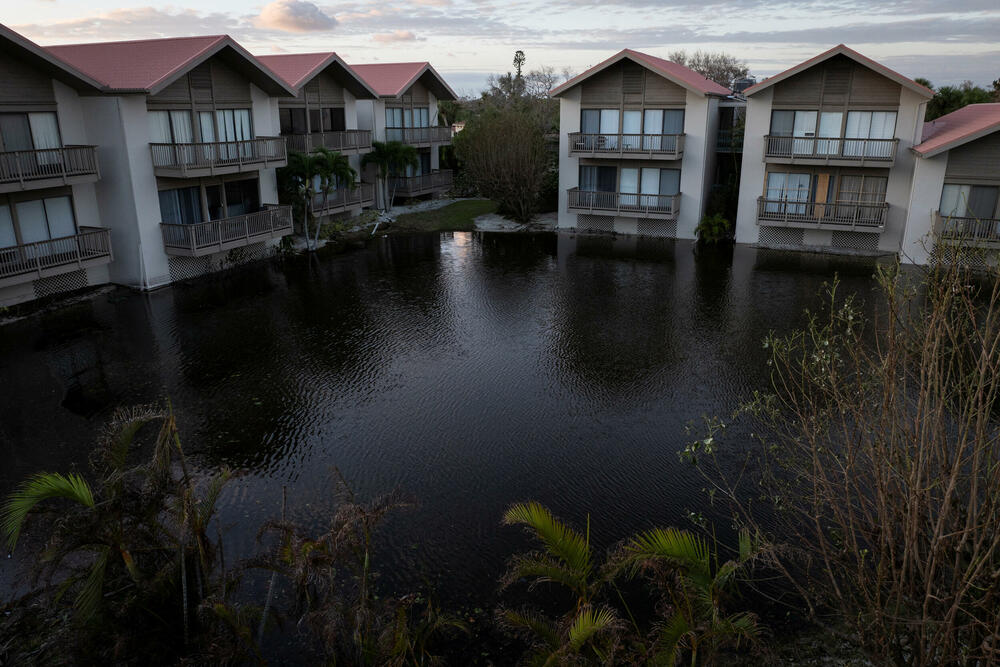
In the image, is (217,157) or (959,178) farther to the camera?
(959,178)

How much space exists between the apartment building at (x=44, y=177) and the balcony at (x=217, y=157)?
195 centimetres

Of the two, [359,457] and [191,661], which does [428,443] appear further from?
[191,661]

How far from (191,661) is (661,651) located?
463cm

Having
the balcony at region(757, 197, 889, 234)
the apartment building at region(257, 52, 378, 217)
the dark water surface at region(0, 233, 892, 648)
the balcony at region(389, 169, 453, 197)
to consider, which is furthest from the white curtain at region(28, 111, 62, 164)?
the balcony at region(757, 197, 889, 234)

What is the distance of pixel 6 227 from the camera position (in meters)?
19.4

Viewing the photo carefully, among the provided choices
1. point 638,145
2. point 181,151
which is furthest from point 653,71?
point 181,151

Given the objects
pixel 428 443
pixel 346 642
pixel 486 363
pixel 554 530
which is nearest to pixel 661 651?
pixel 554 530

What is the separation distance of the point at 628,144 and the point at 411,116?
13.0 m

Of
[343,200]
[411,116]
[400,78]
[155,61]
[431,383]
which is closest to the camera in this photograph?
[431,383]

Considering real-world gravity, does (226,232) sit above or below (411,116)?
below

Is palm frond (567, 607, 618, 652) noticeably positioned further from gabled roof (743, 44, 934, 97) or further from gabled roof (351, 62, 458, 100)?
gabled roof (351, 62, 458, 100)

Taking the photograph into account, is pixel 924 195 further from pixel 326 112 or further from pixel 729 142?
pixel 326 112

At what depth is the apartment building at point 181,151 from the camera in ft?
70.0

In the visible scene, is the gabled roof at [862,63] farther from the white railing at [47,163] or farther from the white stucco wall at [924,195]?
the white railing at [47,163]
